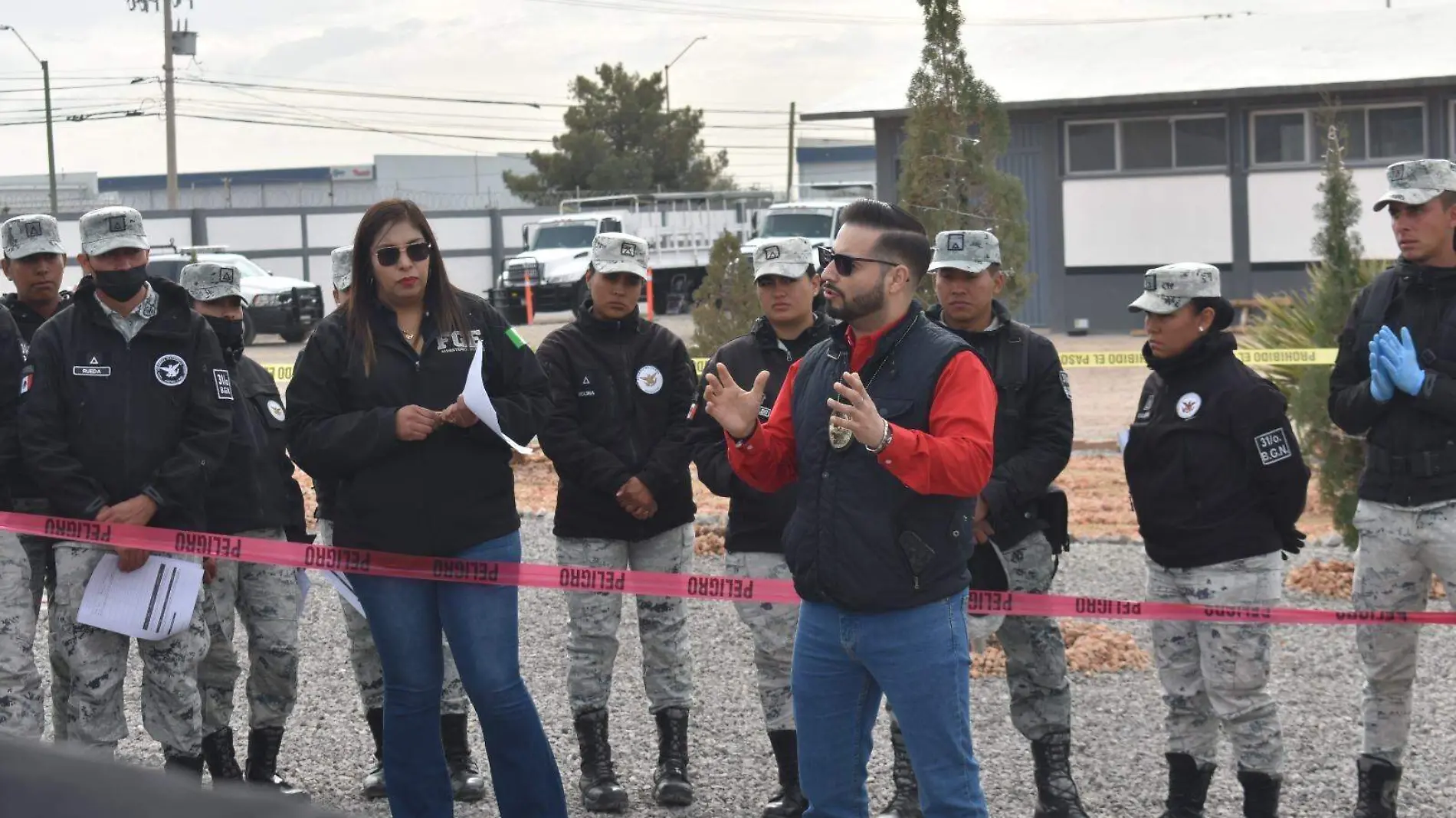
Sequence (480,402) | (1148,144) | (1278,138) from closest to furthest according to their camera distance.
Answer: (480,402)
(1278,138)
(1148,144)

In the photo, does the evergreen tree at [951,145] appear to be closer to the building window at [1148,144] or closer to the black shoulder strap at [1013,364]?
the black shoulder strap at [1013,364]

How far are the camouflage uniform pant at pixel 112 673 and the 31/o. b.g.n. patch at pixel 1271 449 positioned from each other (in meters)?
3.57

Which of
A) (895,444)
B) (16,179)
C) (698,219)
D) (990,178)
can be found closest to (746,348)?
(895,444)

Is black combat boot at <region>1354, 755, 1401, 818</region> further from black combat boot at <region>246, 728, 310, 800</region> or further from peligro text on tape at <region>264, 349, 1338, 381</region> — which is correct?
peligro text on tape at <region>264, 349, 1338, 381</region>

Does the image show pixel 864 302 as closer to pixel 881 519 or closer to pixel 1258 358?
pixel 881 519

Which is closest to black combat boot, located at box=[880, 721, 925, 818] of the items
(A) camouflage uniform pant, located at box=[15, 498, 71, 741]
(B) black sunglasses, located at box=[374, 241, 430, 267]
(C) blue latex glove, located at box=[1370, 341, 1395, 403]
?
(C) blue latex glove, located at box=[1370, 341, 1395, 403]

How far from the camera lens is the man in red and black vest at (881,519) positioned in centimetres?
427

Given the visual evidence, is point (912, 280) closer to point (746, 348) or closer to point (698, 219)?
point (746, 348)

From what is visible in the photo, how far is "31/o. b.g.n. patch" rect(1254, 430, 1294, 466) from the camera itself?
548cm

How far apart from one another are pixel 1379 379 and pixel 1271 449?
434 millimetres

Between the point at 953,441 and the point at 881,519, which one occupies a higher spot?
the point at 953,441

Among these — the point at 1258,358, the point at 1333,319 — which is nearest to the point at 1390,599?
the point at 1333,319

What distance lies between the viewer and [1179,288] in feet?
18.4

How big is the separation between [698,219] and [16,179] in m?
54.6
